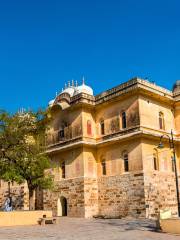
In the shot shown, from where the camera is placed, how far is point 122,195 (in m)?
28.5

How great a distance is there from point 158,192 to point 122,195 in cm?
294

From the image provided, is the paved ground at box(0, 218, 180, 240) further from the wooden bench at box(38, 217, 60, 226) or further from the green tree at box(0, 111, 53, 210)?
the green tree at box(0, 111, 53, 210)

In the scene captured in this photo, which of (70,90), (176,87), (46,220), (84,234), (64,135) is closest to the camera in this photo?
(84,234)

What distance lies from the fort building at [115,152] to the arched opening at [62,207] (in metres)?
0.05

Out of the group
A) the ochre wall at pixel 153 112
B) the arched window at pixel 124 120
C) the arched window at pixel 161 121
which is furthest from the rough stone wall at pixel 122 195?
the arched window at pixel 161 121

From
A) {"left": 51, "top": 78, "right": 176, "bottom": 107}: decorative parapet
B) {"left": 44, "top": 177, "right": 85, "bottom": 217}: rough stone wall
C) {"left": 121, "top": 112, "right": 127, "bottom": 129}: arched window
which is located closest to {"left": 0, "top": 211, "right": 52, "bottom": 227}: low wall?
{"left": 44, "top": 177, "right": 85, "bottom": 217}: rough stone wall

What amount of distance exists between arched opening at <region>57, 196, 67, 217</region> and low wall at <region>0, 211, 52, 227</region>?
358 inches

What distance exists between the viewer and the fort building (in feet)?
91.3

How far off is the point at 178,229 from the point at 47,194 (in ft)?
62.6

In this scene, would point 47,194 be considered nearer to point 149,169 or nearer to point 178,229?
point 149,169

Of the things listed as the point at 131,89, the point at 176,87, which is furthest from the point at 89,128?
the point at 176,87

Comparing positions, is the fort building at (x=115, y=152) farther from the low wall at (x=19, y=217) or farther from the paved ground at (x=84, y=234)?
the paved ground at (x=84, y=234)

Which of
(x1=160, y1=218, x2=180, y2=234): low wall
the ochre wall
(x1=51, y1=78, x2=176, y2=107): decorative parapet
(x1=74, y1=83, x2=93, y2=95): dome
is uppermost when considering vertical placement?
(x1=74, y1=83, x2=93, y2=95): dome

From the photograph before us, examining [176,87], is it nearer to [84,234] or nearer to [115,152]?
[115,152]
